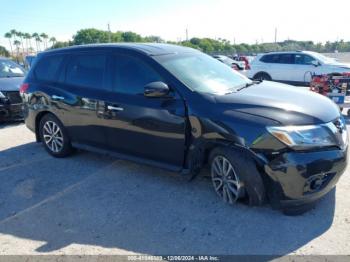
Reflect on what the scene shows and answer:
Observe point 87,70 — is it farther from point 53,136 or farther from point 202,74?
point 202,74

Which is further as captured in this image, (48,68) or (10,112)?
(10,112)

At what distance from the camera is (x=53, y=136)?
5.41 m

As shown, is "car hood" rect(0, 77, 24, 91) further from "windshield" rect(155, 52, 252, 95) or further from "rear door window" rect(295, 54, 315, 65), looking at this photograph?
"rear door window" rect(295, 54, 315, 65)

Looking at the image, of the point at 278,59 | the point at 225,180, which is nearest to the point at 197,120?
the point at 225,180

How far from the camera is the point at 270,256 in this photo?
2805 mm

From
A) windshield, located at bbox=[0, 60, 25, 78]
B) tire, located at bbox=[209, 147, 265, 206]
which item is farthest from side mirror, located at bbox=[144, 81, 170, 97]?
windshield, located at bbox=[0, 60, 25, 78]

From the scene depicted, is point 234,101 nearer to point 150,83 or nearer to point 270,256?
point 150,83

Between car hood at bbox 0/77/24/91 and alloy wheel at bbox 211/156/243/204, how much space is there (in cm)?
608

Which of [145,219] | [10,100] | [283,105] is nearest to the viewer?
[283,105]

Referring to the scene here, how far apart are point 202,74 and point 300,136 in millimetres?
1509

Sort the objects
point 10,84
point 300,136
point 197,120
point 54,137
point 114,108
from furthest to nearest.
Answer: point 10,84 < point 54,137 < point 114,108 < point 197,120 < point 300,136

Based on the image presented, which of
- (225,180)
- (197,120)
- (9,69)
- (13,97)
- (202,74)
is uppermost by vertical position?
(202,74)

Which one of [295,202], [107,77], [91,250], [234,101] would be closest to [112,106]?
[107,77]

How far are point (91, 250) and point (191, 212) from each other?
3.61 ft
